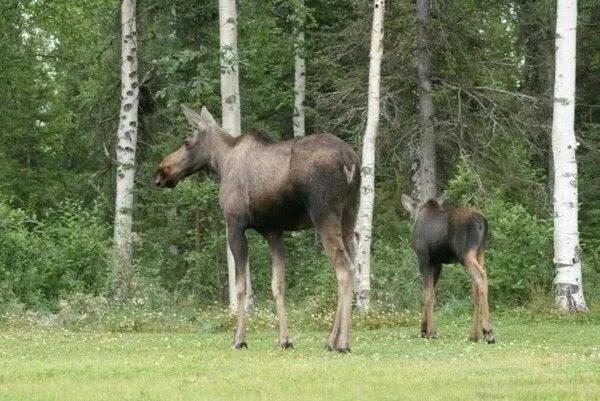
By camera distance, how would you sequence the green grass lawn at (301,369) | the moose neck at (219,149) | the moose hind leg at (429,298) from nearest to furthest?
the green grass lawn at (301,369)
the moose neck at (219,149)
the moose hind leg at (429,298)

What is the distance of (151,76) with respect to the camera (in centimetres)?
3225

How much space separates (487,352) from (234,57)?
37.7 feet

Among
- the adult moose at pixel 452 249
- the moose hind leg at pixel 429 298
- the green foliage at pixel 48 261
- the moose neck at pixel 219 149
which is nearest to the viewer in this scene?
the moose neck at pixel 219 149

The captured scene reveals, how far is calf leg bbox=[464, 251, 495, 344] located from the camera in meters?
17.0

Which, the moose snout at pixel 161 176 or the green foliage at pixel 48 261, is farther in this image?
the green foliage at pixel 48 261

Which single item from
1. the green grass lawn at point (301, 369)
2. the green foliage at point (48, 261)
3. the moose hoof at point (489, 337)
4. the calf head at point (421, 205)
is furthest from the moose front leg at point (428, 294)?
the green foliage at point (48, 261)

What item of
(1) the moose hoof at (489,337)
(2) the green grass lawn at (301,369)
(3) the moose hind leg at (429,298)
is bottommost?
(2) the green grass lawn at (301,369)

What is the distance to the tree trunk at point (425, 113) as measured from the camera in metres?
30.4

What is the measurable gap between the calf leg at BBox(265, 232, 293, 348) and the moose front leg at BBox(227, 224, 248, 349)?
36 centimetres

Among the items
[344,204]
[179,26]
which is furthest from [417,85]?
[344,204]

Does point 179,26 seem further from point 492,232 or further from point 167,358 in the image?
point 167,358

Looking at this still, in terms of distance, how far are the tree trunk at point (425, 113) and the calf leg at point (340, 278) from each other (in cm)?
1550

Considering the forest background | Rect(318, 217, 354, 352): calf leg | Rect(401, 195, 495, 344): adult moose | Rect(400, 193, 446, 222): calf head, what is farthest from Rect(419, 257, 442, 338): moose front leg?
the forest background

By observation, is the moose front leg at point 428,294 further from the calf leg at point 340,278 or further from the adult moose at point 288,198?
the calf leg at point 340,278
